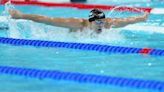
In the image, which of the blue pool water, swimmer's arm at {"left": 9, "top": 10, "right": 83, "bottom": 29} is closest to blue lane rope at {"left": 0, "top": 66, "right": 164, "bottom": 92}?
the blue pool water

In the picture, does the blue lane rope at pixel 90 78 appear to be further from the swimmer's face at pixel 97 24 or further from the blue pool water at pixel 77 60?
the swimmer's face at pixel 97 24

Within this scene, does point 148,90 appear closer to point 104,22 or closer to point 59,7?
point 104,22

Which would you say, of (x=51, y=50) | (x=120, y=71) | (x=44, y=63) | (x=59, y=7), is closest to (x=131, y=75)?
(x=120, y=71)

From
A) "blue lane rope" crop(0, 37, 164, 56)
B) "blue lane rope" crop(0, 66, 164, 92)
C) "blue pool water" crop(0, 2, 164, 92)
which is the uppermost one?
"blue lane rope" crop(0, 66, 164, 92)

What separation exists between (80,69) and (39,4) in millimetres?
7567

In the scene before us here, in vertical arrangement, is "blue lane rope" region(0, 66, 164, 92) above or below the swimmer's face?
above

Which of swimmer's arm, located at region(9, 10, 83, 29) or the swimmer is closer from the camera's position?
swimmer's arm, located at region(9, 10, 83, 29)

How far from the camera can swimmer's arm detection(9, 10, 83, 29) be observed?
18.8ft

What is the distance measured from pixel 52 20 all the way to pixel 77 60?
35.1 inches

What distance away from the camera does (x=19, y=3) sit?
41.2 feet

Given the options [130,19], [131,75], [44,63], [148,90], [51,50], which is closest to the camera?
[148,90]

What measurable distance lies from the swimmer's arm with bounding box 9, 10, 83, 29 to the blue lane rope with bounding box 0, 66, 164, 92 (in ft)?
4.79

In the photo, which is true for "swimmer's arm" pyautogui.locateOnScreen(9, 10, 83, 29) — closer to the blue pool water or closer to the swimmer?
the swimmer

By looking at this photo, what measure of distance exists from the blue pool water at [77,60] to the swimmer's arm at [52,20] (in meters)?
0.23
